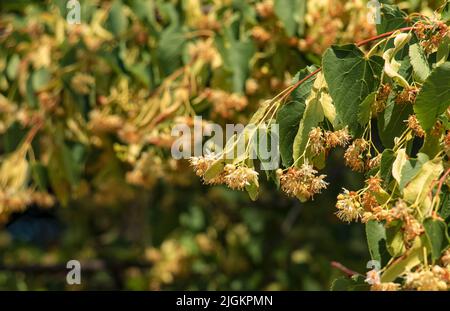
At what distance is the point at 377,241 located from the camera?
1.33 metres

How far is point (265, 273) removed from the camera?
155 inches

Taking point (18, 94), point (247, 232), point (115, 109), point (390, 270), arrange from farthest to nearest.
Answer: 1. point (247, 232)
2. point (18, 94)
3. point (115, 109)
4. point (390, 270)

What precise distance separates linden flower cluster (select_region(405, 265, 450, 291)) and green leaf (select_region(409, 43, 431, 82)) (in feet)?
1.12

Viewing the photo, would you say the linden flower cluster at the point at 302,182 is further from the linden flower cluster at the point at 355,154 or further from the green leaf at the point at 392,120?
the green leaf at the point at 392,120

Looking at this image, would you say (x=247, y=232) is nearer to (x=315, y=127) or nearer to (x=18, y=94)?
(x=18, y=94)

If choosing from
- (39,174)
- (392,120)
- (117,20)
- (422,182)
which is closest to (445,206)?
(422,182)

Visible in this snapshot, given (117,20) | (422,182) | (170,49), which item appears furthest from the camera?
(117,20)

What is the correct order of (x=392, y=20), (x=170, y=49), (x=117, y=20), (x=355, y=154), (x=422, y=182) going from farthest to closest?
(x=117, y=20), (x=170, y=49), (x=392, y=20), (x=355, y=154), (x=422, y=182)

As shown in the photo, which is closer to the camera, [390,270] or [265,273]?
[390,270]

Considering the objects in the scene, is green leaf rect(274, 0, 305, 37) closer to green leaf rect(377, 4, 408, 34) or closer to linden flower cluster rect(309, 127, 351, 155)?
green leaf rect(377, 4, 408, 34)

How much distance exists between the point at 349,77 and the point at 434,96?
0.15m

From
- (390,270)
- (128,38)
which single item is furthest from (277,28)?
(390,270)

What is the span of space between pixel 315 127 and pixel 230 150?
13cm

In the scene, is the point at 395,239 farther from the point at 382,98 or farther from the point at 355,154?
the point at 382,98
